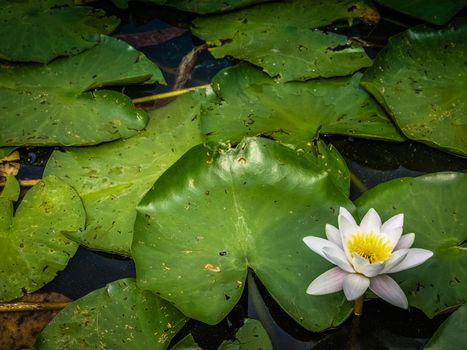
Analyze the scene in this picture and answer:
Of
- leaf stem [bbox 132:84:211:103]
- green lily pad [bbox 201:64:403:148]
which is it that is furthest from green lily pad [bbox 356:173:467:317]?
leaf stem [bbox 132:84:211:103]

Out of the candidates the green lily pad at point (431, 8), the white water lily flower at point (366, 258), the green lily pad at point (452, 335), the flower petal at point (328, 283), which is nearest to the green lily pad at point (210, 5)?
the green lily pad at point (431, 8)

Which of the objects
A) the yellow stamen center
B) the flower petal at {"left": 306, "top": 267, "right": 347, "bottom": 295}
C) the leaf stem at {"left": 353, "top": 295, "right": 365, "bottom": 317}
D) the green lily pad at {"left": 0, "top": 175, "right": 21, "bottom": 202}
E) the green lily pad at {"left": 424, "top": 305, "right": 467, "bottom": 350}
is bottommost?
the green lily pad at {"left": 0, "top": 175, "right": 21, "bottom": 202}

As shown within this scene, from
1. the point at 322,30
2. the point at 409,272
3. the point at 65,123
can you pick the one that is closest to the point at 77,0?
the point at 65,123

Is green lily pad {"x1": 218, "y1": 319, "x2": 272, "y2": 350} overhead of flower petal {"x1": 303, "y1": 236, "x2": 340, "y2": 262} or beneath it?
beneath

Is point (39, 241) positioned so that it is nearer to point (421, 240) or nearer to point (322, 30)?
point (421, 240)

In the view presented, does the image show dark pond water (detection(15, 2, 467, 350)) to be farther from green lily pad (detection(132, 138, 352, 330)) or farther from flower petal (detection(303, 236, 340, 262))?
flower petal (detection(303, 236, 340, 262))

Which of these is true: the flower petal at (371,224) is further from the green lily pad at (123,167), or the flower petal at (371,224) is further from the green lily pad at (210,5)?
the green lily pad at (210,5)

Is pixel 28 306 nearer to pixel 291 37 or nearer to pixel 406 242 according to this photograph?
pixel 406 242
